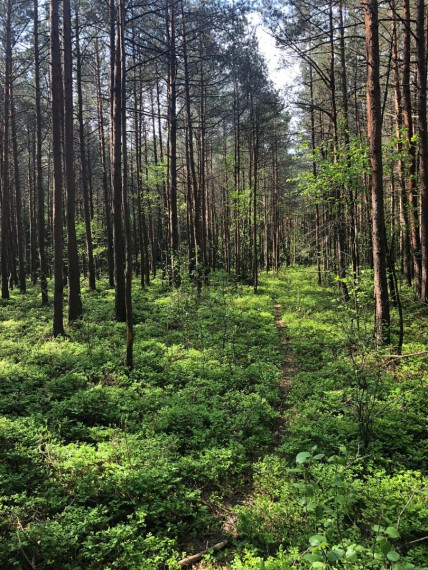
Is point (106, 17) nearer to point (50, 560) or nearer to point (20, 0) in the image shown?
point (20, 0)

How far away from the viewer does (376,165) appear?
784 cm

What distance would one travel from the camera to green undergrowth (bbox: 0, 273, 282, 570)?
3549 mm

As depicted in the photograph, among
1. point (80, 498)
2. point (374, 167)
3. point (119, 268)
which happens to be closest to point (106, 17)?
point (119, 268)

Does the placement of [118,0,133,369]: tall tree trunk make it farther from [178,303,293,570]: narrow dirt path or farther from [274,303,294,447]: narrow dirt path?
[178,303,293,570]: narrow dirt path

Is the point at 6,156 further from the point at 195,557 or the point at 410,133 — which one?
the point at 195,557

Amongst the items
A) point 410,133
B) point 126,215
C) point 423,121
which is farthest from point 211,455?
point 410,133

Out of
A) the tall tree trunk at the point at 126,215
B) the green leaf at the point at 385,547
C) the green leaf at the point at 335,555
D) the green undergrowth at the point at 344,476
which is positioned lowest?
the green undergrowth at the point at 344,476

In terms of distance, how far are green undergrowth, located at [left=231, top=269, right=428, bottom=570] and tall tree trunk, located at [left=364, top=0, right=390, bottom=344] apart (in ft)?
2.99

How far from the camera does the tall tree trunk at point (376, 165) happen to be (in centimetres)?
764

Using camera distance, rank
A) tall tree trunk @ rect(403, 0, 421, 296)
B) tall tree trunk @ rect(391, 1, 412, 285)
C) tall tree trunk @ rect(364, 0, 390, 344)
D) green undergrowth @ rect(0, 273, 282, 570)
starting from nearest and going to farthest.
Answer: green undergrowth @ rect(0, 273, 282, 570) < tall tree trunk @ rect(364, 0, 390, 344) < tall tree trunk @ rect(391, 1, 412, 285) < tall tree trunk @ rect(403, 0, 421, 296)

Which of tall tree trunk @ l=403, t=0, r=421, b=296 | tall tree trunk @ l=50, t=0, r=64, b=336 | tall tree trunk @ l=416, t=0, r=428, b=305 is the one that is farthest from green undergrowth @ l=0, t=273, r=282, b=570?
tall tree trunk @ l=403, t=0, r=421, b=296

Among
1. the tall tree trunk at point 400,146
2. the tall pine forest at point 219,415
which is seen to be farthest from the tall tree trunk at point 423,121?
the tall tree trunk at point 400,146

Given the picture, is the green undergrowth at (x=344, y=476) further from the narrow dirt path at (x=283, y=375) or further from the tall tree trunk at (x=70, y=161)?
the tall tree trunk at (x=70, y=161)

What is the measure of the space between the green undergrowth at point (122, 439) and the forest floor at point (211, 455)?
0.02 meters
